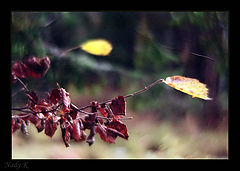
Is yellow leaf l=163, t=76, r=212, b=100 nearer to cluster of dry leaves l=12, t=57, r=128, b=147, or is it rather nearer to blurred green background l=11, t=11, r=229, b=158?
cluster of dry leaves l=12, t=57, r=128, b=147

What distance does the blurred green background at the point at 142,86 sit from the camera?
1258 millimetres

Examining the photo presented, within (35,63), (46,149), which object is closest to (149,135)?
(46,149)

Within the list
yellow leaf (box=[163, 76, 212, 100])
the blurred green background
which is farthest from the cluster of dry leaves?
the blurred green background

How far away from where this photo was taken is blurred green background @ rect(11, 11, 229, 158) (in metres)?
1.26

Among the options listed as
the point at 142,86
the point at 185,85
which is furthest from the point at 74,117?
the point at 142,86

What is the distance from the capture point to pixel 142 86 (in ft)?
5.12

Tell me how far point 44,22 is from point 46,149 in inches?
44.8

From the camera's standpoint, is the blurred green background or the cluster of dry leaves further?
the blurred green background

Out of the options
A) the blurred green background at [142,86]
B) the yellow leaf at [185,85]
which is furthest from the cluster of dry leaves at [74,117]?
the blurred green background at [142,86]

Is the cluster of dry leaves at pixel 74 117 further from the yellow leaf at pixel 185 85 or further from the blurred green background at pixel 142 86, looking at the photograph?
the blurred green background at pixel 142 86

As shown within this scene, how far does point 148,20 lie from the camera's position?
5.94 ft

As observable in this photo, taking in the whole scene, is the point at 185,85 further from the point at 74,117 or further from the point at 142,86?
the point at 142,86

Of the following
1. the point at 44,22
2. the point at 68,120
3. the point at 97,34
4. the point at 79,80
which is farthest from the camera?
the point at 97,34
